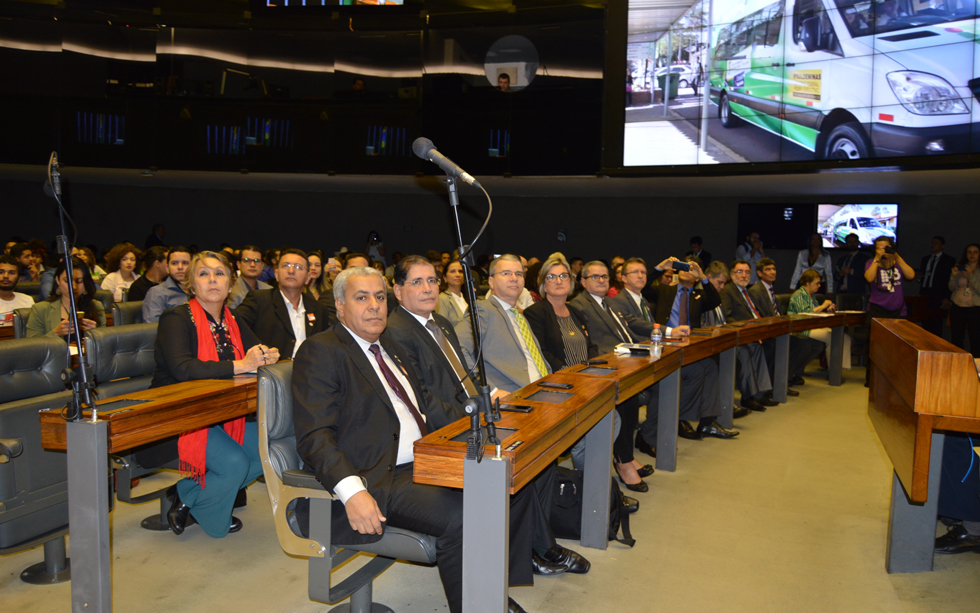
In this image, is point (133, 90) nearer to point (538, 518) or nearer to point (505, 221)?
point (505, 221)

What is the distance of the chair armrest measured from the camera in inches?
83.9

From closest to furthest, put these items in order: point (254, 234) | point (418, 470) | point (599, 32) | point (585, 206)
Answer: point (418, 470) → point (599, 32) → point (585, 206) → point (254, 234)

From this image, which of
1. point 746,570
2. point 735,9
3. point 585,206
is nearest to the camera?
point 746,570

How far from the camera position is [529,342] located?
11.6ft

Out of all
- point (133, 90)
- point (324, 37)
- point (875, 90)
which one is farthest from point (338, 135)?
point (875, 90)

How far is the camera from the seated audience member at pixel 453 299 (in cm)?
484

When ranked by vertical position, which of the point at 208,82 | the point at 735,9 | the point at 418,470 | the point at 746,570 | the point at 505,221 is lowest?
the point at 746,570

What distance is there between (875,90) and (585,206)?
5.86 meters

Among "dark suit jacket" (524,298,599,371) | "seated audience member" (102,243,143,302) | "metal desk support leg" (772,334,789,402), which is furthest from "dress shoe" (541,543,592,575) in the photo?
"seated audience member" (102,243,143,302)

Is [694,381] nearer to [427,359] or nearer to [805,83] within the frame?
[427,359]

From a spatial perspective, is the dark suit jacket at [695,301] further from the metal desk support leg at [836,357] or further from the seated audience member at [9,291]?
the seated audience member at [9,291]

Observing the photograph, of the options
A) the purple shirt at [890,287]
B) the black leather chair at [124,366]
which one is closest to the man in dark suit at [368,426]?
the black leather chair at [124,366]

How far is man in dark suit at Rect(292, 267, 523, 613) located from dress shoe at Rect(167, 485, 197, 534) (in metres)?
1.39

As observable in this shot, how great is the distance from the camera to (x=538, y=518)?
100 inches
